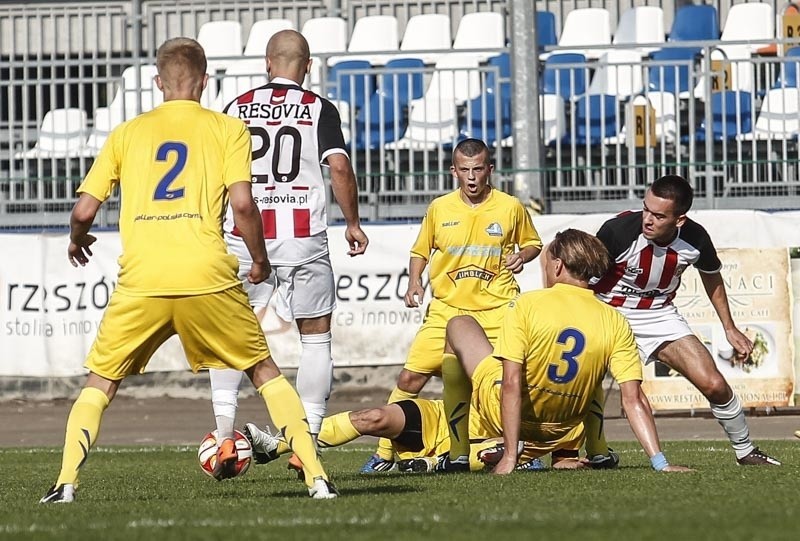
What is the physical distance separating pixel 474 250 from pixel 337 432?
1739 mm

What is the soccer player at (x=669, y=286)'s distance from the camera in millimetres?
8547

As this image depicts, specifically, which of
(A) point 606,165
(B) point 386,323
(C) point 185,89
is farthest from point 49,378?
(C) point 185,89

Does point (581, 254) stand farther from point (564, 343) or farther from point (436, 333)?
point (436, 333)

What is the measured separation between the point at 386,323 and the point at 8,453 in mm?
4905

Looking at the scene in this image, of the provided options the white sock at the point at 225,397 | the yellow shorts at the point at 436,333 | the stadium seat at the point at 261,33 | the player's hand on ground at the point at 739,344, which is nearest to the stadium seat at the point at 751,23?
the stadium seat at the point at 261,33

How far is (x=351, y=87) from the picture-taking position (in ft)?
55.1

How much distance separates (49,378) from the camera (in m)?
16.0

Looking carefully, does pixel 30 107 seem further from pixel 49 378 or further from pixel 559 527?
pixel 559 527

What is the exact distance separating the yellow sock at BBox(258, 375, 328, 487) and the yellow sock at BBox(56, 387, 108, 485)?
0.69 metres

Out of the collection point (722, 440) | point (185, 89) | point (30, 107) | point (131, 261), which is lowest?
point (722, 440)

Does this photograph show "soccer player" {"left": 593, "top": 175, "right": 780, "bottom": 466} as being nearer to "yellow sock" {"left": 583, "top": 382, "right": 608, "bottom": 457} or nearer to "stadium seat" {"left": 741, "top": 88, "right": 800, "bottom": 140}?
"yellow sock" {"left": 583, "top": 382, "right": 608, "bottom": 457}

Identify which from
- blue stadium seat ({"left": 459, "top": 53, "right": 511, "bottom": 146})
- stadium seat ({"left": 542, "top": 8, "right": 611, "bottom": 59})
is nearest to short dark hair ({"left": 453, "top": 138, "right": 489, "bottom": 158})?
blue stadium seat ({"left": 459, "top": 53, "right": 511, "bottom": 146})

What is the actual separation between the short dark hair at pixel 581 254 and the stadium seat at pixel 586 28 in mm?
12714

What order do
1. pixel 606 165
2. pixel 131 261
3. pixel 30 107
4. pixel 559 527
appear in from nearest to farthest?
pixel 559 527 < pixel 131 261 < pixel 606 165 < pixel 30 107
